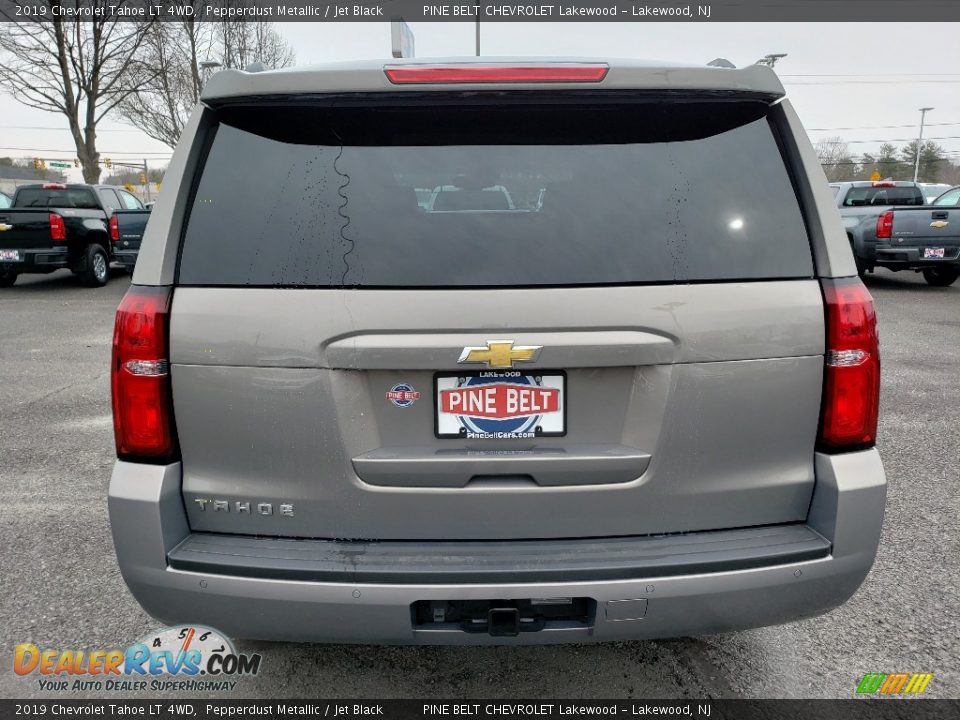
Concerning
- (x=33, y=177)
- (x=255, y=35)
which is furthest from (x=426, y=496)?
(x=33, y=177)

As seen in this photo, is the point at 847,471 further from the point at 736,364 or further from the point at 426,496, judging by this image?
the point at 426,496

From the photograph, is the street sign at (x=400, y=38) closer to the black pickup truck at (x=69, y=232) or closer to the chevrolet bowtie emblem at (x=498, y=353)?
the black pickup truck at (x=69, y=232)

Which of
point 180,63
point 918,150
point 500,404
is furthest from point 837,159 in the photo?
point 500,404

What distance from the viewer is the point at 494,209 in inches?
81.5

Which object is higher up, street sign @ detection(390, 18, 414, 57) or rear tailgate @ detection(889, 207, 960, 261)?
street sign @ detection(390, 18, 414, 57)

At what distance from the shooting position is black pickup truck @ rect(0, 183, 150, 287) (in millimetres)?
12805

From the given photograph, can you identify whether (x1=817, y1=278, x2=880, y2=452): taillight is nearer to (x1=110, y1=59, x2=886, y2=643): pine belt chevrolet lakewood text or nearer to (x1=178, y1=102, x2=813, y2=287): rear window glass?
(x1=110, y1=59, x2=886, y2=643): pine belt chevrolet lakewood text

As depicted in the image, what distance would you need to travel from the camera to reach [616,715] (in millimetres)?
2320

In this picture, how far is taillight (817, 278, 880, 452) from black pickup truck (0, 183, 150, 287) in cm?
1405

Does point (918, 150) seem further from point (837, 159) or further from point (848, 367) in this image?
point (848, 367)

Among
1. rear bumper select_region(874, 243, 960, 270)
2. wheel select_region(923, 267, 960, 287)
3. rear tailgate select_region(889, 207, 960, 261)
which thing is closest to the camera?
rear tailgate select_region(889, 207, 960, 261)

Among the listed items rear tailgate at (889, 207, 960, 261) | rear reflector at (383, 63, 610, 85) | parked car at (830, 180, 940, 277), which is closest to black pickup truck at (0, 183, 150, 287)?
rear reflector at (383, 63, 610, 85)

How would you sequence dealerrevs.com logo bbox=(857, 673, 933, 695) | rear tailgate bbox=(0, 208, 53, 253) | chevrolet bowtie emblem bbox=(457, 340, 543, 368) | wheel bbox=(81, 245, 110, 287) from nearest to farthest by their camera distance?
chevrolet bowtie emblem bbox=(457, 340, 543, 368), dealerrevs.com logo bbox=(857, 673, 933, 695), rear tailgate bbox=(0, 208, 53, 253), wheel bbox=(81, 245, 110, 287)

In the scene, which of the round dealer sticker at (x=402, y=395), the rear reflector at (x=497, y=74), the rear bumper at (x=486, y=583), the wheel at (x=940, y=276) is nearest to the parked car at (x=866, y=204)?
the wheel at (x=940, y=276)
